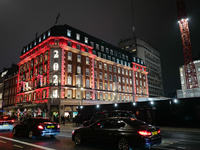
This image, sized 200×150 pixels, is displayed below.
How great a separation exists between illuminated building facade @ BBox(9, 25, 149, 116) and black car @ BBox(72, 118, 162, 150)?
28314 millimetres

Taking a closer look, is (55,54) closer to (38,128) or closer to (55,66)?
(55,66)

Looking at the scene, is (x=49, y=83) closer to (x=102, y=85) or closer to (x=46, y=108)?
(x=46, y=108)

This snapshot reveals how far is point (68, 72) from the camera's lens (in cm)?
4319

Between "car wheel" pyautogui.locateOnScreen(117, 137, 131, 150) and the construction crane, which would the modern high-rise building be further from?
"car wheel" pyautogui.locateOnScreen(117, 137, 131, 150)

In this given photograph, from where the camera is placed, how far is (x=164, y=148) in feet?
26.7

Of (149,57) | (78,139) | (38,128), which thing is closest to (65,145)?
(78,139)

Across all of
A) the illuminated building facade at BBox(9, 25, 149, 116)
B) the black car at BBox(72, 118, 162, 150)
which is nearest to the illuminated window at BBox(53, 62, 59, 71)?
the illuminated building facade at BBox(9, 25, 149, 116)

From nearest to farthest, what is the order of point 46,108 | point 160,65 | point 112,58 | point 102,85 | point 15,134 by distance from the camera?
point 15,134
point 46,108
point 102,85
point 112,58
point 160,65

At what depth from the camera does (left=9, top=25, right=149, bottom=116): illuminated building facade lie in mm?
41188

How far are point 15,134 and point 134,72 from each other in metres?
58.6

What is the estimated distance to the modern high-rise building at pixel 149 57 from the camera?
89750 mm

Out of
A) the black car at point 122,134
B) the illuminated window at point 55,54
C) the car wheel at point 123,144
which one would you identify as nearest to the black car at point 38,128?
the black car at point 122,134

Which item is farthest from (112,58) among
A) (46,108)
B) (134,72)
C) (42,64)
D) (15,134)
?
(15,134)

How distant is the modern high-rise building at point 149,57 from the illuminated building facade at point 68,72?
31125 millimetres
